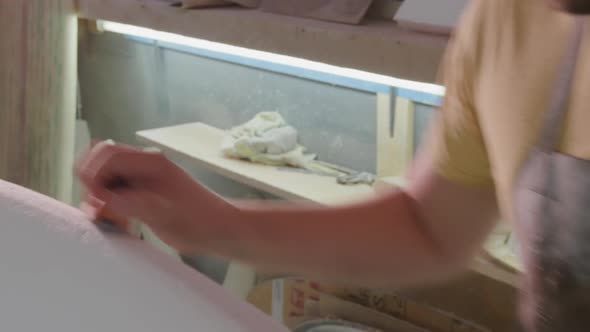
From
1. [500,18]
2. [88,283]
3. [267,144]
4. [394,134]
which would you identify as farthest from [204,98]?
[500,18]

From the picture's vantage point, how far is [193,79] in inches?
78.0

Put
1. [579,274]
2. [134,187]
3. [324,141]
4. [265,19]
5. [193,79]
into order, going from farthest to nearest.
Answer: [193,79]
[324,141]
[265,19]
[134,187]
[579,274]

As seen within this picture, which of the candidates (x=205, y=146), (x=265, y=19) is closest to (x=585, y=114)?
(x=265, y=19)

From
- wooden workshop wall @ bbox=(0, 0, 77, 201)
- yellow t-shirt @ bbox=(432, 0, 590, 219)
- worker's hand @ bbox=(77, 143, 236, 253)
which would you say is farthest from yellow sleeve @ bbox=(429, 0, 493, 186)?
wooden workshop wall @ bbox=(0, 0, 77, 201)

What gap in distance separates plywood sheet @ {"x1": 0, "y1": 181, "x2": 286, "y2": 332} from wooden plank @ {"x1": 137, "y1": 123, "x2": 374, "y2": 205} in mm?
→ 542

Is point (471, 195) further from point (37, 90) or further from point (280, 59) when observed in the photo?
point (37, 90)

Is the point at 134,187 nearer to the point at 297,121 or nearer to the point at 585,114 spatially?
the point at 585,114

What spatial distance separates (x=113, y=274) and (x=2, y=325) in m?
0.23

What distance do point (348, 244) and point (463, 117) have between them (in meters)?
0.17

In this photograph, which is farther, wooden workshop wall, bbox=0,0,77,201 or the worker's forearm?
wooden workshop wall, bbox=0,0,77,201

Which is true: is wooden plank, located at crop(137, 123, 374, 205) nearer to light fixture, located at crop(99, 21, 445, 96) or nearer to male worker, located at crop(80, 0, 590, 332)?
light fixture, located at crop(99, 21, 445, 96)

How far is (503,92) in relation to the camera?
2.16ft

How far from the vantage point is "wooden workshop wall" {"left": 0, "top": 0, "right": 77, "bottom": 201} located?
1823 mm

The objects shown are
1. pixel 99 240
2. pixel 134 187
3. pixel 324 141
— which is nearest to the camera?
pixel 134 187
